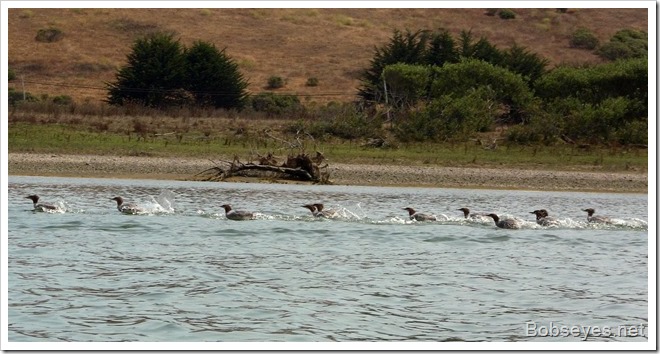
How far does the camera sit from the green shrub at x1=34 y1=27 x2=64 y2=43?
247ft

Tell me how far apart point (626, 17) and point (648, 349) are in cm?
8691

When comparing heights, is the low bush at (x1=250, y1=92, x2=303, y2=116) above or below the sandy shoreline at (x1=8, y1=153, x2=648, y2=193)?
above

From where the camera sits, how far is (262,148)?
115 ft

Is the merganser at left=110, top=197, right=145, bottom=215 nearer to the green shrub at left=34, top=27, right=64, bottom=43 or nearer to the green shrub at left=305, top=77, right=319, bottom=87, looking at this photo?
the green shrub at left=305, top=77, right=319, bottom=87

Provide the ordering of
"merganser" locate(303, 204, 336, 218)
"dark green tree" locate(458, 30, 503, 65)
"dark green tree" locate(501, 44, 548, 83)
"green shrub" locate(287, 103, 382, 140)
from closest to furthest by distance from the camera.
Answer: "merganser" locate(303, 204, 336, 218)
"green shrub" locate(287, 103, 382, 140)
"dark green tree" locate(501, 44, 548, 83)
"dark green tree" locate(458, 30, 503, 65)

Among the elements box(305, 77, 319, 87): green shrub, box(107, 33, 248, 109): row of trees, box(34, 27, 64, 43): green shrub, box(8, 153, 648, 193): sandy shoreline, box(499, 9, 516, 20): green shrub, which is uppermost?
box(499, 9, 516, 20): green shrub

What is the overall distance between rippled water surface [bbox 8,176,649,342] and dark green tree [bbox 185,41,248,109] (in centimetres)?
2796

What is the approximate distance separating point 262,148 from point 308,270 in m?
18.6

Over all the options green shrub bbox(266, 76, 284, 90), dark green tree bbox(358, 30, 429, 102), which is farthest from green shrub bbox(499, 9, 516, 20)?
dark green tree bbox(358, 30, 429, 102)

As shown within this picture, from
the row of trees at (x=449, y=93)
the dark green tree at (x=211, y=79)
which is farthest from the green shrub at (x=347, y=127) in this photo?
the dark green tree at (x=211, y=79)

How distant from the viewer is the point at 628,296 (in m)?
15.1

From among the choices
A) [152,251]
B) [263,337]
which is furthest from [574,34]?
[263,337]

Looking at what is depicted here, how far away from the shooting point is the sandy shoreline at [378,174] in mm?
30859

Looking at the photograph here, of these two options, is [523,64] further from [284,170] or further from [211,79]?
[284,170]
